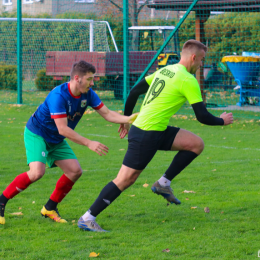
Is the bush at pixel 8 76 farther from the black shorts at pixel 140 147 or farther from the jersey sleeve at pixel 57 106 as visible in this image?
the black shorts at pixel 140 147

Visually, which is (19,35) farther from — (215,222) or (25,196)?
(215,222)

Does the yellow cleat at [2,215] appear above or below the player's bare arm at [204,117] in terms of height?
below

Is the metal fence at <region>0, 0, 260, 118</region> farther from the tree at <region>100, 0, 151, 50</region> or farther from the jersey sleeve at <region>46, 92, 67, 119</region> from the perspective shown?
the jersey sleeve at <region>46, 92, 67, 119</region>

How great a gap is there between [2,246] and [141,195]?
2221 mm

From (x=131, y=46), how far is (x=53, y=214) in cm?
1303

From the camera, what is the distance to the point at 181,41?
21.5 meters

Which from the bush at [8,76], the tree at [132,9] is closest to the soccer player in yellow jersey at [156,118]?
the tree at [132,9]

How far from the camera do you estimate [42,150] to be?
4.75 m

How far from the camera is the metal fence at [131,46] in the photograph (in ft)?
48.1

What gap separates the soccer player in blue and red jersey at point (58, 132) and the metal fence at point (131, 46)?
28.3 feet

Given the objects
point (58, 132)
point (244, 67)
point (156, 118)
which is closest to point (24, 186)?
point (58, 132)

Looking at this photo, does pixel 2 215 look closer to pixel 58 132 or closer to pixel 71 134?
pixel 58 132

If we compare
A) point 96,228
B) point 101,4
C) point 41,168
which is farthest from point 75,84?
point 101,4

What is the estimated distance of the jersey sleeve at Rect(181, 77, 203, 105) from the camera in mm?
4309
